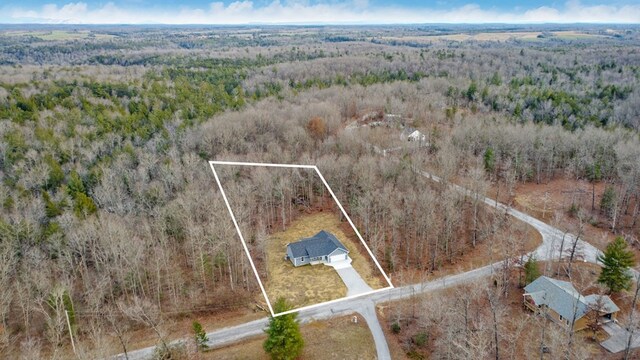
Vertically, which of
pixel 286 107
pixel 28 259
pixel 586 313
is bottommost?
pixel 586 313

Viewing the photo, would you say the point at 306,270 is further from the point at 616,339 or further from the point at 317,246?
the point at 616,339

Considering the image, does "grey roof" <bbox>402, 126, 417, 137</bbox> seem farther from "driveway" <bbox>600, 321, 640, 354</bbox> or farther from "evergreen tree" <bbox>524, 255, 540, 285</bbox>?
"driveway" <bbox>600, 321, 640, 354</bbox>

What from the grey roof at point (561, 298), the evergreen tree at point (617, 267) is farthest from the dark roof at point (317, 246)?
the evergreen tree at point (617, 267)

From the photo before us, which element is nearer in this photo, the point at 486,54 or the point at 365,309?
the point at 365,309

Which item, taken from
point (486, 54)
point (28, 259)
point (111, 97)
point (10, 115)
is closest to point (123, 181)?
point (28, 259)

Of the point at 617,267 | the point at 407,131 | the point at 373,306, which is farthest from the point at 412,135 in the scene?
the point at 373,306

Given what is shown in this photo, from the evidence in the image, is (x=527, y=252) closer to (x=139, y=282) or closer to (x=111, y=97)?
(x=139, y=282)

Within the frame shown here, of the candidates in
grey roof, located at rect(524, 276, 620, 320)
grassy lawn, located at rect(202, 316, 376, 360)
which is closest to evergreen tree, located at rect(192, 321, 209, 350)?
grassy lawn, located at rect(202, 316, 376, 360)

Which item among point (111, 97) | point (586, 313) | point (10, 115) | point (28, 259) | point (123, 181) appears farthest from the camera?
point (111, 97)
